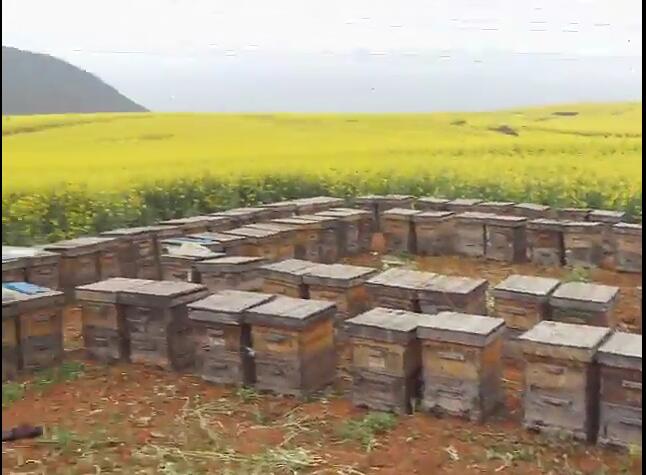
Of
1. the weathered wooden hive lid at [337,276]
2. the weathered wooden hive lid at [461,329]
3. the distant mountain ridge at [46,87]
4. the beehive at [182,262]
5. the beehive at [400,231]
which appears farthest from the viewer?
the beehive at [400,231]

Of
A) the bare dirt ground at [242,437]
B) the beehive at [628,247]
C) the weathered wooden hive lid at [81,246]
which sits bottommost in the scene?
the bare dirt ground at [242,437]

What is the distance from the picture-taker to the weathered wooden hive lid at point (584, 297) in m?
6.05

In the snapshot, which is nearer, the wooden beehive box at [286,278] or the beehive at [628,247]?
the wooden beehive box at [286,278]

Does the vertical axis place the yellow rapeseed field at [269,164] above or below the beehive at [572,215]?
above

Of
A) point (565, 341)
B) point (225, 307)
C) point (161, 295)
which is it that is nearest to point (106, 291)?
point (161, 295)

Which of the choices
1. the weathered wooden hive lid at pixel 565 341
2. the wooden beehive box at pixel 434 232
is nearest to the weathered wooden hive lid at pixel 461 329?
the weathered wooden hive lid at pixel 565 341

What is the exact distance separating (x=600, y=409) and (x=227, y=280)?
12.1 feet

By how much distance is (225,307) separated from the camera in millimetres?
5934

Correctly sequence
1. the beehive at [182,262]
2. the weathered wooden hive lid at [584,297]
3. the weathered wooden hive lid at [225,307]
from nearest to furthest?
the weathered wooden hive lid at [225,307] < the weathered wooden hive lid at [584,297] < the beehive at [182,262]

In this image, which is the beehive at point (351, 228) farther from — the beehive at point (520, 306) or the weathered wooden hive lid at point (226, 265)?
the beehive at point (520, 306)

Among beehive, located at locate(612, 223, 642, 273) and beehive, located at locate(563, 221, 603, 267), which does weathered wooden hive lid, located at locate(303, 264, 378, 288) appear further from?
beehive, located at locate(612, 223, 642, 273)

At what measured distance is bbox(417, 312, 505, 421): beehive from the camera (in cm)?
516

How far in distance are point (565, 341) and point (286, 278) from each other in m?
2.83

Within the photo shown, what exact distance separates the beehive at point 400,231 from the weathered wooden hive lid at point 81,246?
4.17 m
